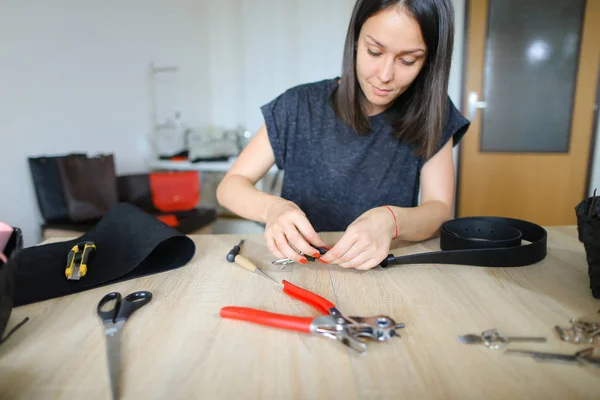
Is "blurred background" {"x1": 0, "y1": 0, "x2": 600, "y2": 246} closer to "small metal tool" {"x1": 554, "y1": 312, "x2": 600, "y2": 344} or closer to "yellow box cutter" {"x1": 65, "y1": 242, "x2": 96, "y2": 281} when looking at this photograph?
"yellow box cutter" {"x1": 65, "y1": 242, "x2": 96, "y2": 281}

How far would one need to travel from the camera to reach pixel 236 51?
2896mm

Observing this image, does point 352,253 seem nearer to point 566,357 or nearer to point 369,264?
point 369,264

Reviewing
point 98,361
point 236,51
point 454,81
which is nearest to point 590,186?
point 454,81

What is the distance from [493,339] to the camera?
0.49 metres

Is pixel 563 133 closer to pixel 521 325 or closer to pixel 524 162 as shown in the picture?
pixel 524 162

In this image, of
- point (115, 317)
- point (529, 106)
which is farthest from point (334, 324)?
point (529, 106)

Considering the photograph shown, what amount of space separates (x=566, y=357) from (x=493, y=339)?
74 mm

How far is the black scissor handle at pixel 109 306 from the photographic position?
21.3 inches

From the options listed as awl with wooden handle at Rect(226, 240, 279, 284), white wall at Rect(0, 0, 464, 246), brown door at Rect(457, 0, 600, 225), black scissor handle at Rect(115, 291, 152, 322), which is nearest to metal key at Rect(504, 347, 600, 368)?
awl with wooden handle at Rect(226, 240, 279, 284)

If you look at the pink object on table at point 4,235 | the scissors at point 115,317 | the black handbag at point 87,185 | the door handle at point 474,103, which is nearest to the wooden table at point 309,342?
the scissors at point 115,317

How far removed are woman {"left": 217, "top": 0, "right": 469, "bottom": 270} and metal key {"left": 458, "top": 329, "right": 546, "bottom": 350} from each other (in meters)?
0.26

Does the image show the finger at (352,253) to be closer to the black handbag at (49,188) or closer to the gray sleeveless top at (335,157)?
the gray sleeveless top at (335,157)

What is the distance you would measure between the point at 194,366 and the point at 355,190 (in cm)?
79

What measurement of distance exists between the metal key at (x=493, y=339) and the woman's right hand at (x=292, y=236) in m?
0.28
